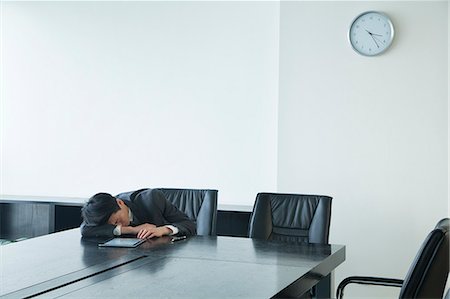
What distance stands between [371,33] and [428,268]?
3.09 meters

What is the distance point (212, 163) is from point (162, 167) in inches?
18.6

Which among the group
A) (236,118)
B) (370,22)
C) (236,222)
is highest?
(370,22)

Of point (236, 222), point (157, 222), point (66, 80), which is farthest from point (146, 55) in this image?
point (157, 222)

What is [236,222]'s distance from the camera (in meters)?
4.97

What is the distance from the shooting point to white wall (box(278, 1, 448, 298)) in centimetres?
466

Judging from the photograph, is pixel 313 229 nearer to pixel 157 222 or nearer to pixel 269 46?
pixel 157 222

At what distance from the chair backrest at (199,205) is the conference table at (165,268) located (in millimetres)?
364

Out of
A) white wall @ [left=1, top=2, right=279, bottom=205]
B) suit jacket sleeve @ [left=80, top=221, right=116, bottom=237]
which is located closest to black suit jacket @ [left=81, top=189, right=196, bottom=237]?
suit jacket sleeve @ [left=80, top=221, right=116, bottom=237]

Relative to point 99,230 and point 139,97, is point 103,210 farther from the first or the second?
point 139,97

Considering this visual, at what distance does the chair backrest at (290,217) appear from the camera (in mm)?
3635

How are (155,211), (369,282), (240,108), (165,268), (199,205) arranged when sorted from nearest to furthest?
(165,268) → (369,282) → (155,211) → (199,205) → (240,108)

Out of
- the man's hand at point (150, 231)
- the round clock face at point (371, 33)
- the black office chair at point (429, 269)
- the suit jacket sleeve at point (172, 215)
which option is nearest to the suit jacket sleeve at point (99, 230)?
the man's hand at point (150, 231)

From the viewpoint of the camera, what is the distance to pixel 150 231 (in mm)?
3352

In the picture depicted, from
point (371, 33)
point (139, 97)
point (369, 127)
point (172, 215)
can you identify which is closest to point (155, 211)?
point (172, 215)
